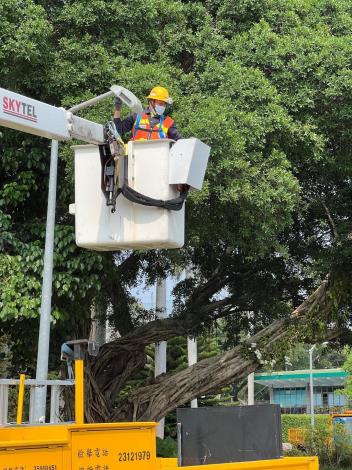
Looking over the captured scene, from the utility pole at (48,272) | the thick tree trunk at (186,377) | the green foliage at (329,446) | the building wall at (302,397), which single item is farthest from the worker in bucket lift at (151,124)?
the building wall at (302,397)

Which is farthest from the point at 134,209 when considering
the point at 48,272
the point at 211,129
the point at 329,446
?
the point at 329,446

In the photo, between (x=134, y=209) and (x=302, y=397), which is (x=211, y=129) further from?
(x=302, y=397)

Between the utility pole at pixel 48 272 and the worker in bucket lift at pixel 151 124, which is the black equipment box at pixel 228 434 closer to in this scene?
the worker in bucket lift at pixel 151 124

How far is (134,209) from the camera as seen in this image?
14.4 feet

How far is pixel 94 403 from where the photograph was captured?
48.1 ft

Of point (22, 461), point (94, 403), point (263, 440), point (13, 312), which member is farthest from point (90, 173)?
point (94, 403)

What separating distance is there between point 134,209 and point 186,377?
1124cm

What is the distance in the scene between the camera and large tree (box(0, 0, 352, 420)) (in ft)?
36.5

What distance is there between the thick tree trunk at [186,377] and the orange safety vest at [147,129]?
10.3 meters

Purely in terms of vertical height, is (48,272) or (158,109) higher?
(48,272)

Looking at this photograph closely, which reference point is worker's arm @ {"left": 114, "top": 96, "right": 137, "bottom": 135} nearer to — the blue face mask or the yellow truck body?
the blue face mask

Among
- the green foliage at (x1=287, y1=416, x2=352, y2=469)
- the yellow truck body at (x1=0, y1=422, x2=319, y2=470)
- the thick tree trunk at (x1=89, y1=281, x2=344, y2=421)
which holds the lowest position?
the green foliage at (x1=287, y1=416, x2=352, y2=469)

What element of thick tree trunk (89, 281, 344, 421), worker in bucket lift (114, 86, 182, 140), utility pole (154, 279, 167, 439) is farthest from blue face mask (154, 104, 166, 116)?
utility pole (154, 279, 167, 439)

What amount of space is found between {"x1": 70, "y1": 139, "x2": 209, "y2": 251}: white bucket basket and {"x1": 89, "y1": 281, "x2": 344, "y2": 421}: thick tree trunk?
10.6 m
